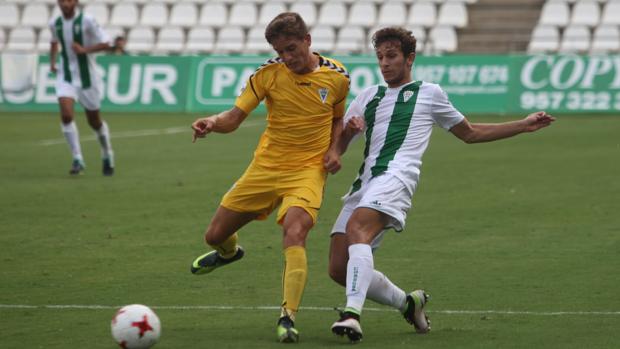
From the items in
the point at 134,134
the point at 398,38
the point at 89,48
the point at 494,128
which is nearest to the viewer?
the point at 398,38

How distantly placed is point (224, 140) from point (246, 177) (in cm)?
1376

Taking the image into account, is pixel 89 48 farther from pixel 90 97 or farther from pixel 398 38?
pixel 398 38

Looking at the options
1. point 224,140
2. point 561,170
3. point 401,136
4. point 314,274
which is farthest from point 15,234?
point 224,140

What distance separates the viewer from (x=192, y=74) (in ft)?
85.7

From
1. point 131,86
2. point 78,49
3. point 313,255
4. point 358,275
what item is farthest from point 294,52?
point 131,86

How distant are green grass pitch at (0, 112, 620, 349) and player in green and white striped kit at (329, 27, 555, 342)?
1.11 feet

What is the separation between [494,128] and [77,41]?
31.9 feet

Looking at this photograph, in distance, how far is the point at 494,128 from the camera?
293 inches

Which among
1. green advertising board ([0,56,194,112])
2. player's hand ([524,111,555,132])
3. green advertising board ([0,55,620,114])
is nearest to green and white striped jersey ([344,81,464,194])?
player's hand ([524,111,555,132])

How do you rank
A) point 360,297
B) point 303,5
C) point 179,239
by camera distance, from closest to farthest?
1. point 360,297
2. point 179,239
3. point 303,5

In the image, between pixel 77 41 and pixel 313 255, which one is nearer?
pixel 313 255

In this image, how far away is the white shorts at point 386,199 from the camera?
6.95 metres

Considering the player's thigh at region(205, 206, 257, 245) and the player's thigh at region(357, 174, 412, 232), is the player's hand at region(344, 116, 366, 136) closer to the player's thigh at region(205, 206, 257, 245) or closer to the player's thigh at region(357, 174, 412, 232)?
the player's thigh at region(357, 174, 412, 232)

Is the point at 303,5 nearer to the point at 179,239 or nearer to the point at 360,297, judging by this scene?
the point at 179,239
